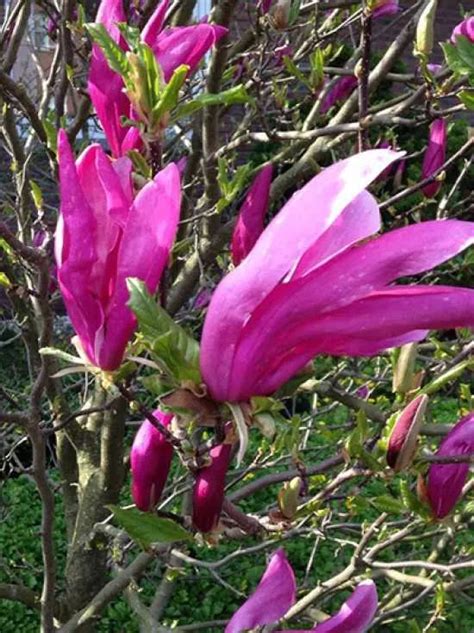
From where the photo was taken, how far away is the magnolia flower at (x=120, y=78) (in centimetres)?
104

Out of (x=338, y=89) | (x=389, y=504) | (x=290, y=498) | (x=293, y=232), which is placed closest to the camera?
(x=293, y=232)

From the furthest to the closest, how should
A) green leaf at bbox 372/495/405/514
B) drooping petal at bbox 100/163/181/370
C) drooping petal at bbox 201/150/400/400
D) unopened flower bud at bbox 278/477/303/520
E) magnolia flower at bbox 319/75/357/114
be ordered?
magnolia flower at bbox 319/75/357/114
green leaf at bbox 372/495/405/514
unopened flower bud at bbox 278/477/303/520
drooping petal at bbox 100/163/181/370
drooping petal at bbox 201/150/400/400

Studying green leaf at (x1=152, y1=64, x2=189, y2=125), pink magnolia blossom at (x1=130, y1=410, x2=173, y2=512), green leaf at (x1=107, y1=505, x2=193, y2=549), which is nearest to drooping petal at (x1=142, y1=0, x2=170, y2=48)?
green leaf at (x1=152, y1=64, x2=189, y2=125)

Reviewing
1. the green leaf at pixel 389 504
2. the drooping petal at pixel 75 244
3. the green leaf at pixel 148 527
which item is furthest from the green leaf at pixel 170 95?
the green leaf at pixel 389 504

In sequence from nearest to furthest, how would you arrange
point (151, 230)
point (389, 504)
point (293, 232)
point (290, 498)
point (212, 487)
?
point (293, 232) → point (151, 230) → point (212, 487) → point (290, 498) → point (389, 504)

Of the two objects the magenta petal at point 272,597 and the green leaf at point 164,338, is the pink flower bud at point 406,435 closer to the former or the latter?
the magenta petal at point 272,597

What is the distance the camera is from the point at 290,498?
42.8 inches

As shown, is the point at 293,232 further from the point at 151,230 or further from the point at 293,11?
the point at 293,11

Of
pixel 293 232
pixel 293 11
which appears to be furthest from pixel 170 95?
pixel 293 11

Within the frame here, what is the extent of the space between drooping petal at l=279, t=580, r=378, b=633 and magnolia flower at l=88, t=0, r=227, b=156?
0.65 m

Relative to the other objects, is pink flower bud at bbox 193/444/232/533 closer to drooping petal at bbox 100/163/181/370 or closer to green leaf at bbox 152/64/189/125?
drooping petal at bbox 100/163/181/370

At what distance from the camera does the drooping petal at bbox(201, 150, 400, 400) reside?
25.6 inches

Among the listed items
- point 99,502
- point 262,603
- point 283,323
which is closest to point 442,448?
point 262,603

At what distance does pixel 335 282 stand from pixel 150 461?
0.38 meters
